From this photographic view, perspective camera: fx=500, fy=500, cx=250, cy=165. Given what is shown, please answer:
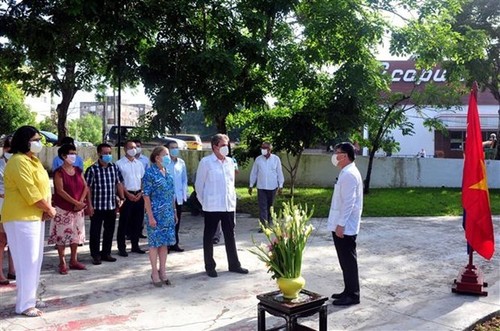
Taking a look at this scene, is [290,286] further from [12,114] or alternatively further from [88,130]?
[88,130]

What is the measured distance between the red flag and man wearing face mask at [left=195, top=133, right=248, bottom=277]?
280 centimetres

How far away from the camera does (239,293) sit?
5.62 meters

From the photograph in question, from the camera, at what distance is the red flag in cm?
563

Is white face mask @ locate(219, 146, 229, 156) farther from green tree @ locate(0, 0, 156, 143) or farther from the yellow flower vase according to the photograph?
green tree @ locate(0, 0, 156, 143)

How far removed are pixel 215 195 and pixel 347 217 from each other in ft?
6.21

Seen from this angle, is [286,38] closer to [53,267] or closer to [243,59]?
[243,59]

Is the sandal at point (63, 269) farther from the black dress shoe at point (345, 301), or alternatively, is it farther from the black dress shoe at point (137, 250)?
the black dress shoe at point (345, 301)

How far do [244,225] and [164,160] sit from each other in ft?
15.3

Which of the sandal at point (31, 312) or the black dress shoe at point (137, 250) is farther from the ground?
the black dress shoe at point (137, 250)

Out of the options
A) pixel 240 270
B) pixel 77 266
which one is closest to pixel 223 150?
pixel 240 270

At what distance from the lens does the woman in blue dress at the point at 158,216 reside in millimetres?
5762

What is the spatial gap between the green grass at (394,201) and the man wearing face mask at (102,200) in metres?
5.15

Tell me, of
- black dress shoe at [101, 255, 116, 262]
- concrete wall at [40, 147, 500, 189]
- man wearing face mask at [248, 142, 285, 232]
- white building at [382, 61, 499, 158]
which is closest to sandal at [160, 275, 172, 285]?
black dress shoe at [101, 255, 116, 262]

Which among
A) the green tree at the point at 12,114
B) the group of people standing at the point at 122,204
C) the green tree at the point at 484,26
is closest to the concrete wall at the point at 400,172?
the green tree at the point at 484,26
